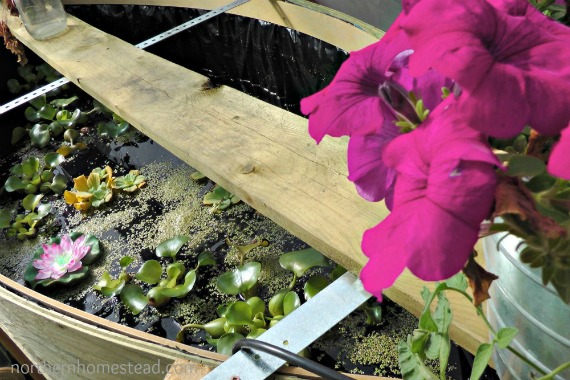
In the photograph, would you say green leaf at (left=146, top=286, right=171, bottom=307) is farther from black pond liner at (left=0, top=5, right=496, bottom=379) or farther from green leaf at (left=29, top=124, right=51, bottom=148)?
green leaf at (left=29, top=124, right=51, bottom=148)

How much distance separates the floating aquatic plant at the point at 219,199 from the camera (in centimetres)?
132

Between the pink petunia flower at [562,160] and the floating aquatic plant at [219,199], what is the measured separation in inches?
43.0

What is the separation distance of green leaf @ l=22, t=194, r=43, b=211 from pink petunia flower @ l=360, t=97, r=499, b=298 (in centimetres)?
137

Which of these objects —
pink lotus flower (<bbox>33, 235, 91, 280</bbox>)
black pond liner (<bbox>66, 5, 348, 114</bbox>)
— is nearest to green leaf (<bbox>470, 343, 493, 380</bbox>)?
pink lotus flower (<bbox>33, 235, 91, 280</bbox>)

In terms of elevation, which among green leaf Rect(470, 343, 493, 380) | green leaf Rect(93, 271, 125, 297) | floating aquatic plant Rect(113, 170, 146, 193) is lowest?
green leaf Rect(93, 271, 125, 297)

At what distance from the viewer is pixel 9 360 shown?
1.85 metres

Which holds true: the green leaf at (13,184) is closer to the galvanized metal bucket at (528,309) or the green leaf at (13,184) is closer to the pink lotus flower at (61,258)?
the pink lotus flower at (61,258)

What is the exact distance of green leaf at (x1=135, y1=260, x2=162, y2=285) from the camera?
1163 mm

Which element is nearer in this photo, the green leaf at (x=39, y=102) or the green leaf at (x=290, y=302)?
the green leaf at (x=290, y=302)

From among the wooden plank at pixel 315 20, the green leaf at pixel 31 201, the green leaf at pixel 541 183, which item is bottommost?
the green leaf at pixel 31 201

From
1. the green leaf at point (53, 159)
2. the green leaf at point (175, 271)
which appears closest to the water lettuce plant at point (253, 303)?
the green leaf at point (175, 271)

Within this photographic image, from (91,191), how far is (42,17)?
69 centimetres

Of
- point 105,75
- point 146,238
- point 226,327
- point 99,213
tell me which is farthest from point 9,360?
point 226,327

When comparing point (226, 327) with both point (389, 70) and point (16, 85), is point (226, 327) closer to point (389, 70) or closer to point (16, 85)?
point (389, 70)
